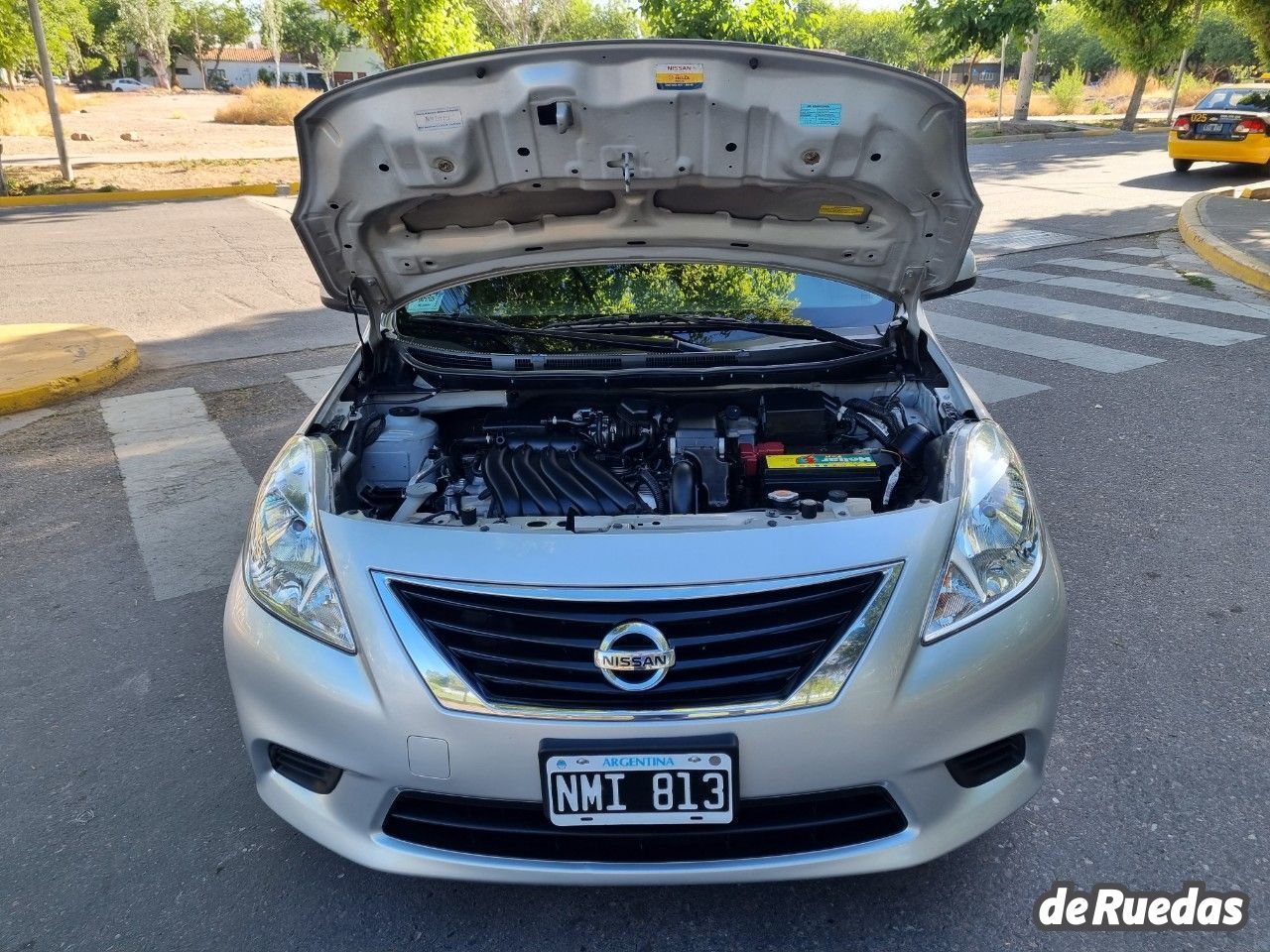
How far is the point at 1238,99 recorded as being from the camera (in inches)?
591

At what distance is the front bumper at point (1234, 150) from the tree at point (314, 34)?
5930cm

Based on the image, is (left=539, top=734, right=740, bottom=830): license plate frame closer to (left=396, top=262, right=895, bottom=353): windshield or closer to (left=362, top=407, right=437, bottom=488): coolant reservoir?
(left=362, top=407, right=437, bottom=488): coolant reservoir

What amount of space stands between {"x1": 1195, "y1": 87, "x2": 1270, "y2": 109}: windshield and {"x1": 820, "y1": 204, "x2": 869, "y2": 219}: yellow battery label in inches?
621

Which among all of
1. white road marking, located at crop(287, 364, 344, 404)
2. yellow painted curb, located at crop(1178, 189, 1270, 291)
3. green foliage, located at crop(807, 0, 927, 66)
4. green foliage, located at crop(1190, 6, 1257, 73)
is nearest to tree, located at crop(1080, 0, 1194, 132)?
yellow painted curb, located at crop(1178, 189, 1270, 291)

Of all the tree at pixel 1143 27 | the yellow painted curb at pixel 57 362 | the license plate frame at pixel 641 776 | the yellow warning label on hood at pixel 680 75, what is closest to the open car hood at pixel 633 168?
the yellow warning label on hood at pixel 680 75

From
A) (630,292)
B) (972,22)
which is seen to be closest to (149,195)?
(630,292)

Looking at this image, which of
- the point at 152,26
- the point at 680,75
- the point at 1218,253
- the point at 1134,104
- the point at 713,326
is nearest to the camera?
the point at 680,75

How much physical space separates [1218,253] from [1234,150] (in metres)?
7.38

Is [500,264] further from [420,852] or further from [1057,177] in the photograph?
[1057,177]

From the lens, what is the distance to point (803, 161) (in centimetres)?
264

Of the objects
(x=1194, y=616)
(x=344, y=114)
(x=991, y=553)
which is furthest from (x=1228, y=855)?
(x=344, y=114)

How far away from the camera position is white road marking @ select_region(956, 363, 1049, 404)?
560 centimetres

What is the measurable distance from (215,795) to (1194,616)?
328 centimetres

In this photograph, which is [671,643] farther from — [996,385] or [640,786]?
[996,385]
